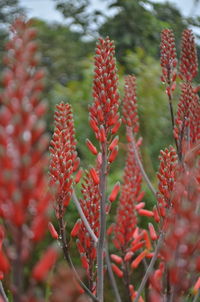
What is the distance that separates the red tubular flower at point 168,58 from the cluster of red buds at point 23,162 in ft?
3.52

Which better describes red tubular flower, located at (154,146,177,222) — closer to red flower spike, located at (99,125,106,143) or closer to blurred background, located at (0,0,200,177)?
red flower spike, located at (99,125,106,143)

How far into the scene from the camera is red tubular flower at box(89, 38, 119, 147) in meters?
1.22

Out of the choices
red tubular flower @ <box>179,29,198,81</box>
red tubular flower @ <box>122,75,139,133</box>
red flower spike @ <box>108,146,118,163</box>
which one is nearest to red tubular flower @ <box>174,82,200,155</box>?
red tubular flower @ <box>179,29,198,81</box>

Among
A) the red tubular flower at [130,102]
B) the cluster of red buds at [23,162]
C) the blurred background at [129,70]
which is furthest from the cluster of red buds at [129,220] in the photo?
the blurred background at [129,70]

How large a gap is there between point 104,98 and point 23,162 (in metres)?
0.69

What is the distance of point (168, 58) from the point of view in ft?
5.46

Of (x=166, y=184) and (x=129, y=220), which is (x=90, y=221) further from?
(x=129, y=220)

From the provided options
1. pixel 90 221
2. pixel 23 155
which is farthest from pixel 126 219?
pixel 23 155

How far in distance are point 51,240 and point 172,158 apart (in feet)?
9.27

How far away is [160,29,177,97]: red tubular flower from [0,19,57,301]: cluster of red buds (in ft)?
3.52

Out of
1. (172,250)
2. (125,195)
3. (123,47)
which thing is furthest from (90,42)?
(172,250)

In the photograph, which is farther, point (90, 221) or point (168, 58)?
point (168, 58)

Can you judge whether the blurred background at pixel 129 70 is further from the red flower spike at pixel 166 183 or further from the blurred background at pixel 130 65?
the red flower spike at pixel 166 183

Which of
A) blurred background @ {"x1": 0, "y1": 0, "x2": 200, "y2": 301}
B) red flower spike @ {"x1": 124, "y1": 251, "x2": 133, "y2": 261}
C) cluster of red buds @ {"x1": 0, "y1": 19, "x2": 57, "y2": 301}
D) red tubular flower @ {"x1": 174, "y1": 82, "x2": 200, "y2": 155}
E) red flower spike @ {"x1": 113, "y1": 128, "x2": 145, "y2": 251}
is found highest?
cluster of red buds @ {"x1": 0, "y1": 19, "x2": 57, "y2": 301}
